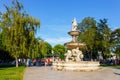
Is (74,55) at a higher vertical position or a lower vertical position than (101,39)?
lower

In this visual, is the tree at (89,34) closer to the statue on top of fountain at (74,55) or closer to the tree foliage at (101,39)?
the tree foliage at (101,39)

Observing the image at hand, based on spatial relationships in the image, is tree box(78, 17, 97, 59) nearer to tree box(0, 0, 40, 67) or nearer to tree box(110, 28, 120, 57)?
tree box(110, 28, 120, 57)

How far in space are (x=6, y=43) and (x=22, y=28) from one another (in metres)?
3.30

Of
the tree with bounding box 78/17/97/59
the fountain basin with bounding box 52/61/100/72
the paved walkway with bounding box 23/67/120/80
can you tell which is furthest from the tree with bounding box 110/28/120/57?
the paved walkway with bounding box 23/67/120/80

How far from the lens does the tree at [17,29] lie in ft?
132

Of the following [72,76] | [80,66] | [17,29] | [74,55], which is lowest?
[72,76]

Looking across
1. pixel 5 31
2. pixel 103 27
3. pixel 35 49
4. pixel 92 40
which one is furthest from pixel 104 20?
pixel 5 31

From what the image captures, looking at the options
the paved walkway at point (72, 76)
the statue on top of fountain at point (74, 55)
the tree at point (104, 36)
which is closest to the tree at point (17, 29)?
the statue on top of fountain at point (74, 55)

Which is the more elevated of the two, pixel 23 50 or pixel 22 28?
pixel 22 28

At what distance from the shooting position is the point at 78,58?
33.6 meters

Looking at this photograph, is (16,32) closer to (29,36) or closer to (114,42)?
(29,36)

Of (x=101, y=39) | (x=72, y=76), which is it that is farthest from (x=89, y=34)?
(x=72, y=76)

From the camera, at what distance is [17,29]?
4034 cm

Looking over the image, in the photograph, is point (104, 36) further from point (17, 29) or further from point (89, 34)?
point (17, 29)
